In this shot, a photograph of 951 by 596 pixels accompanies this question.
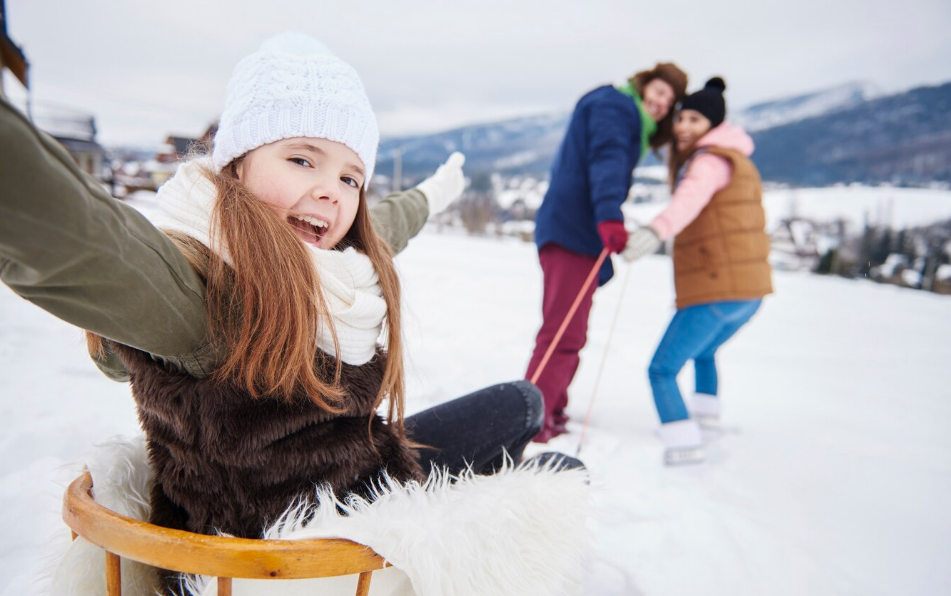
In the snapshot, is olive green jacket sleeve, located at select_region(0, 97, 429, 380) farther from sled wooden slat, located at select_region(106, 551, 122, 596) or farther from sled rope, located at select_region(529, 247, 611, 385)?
sled rope, located at select_region(529, 247, 611, 385)

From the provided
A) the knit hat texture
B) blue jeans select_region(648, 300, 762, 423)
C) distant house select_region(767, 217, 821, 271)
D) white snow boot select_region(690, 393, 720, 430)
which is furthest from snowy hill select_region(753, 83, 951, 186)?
blue jeans select_region(648, 300, 762, 423)

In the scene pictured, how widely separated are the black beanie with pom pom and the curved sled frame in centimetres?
238

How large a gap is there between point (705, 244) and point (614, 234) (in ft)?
1.77

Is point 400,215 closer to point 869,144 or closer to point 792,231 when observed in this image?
point 792,231

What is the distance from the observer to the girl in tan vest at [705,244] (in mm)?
2172

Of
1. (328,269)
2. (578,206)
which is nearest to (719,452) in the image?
(578,206)

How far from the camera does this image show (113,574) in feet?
→ 2.23

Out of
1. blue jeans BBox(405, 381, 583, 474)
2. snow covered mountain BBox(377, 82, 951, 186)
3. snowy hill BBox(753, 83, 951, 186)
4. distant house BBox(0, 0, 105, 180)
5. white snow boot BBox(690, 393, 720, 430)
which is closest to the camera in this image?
blue jeans BBox(405, 381, 583, 474)

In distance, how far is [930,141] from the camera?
3831cm

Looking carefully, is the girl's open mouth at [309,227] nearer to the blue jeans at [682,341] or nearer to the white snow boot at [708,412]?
the blue jeans at [682,341]

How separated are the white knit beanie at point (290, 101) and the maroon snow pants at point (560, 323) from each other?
151cm

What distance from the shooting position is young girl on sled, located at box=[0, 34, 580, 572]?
1.59 feet

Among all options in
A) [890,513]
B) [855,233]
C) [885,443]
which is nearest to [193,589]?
[890,513]

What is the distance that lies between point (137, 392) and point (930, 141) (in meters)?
54.5
